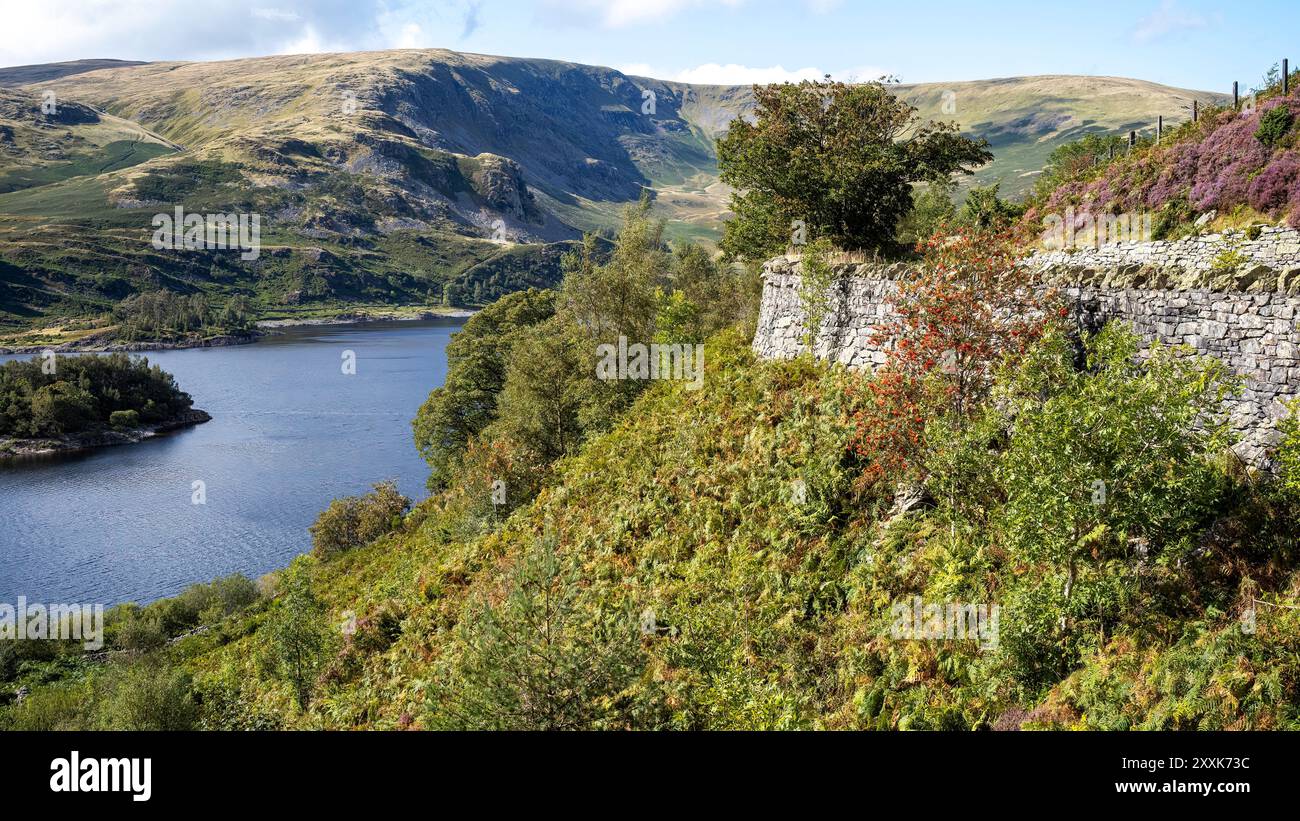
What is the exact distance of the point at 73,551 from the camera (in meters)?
78.9

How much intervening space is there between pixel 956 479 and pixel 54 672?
2584 inches

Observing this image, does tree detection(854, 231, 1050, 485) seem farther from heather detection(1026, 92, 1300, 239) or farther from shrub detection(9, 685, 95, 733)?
shrub detection(9, 685, 95, 733)

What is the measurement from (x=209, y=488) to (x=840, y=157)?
91.8m

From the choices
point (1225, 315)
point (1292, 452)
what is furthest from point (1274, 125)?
point (1292, 452)

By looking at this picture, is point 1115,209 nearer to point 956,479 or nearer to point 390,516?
point 956,479

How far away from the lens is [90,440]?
4914 inches

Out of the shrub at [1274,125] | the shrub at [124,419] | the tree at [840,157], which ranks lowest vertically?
the shrub at [124,419]

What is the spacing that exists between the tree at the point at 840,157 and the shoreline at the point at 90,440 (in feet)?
411

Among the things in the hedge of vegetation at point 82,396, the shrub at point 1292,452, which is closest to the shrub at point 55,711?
the shrub at point 1292,452

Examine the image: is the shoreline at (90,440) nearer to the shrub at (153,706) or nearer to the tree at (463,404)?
the tree at (463,404)

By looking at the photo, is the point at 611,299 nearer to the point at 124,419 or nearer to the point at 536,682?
the point at 536,682

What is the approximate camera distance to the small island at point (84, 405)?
12288cm
